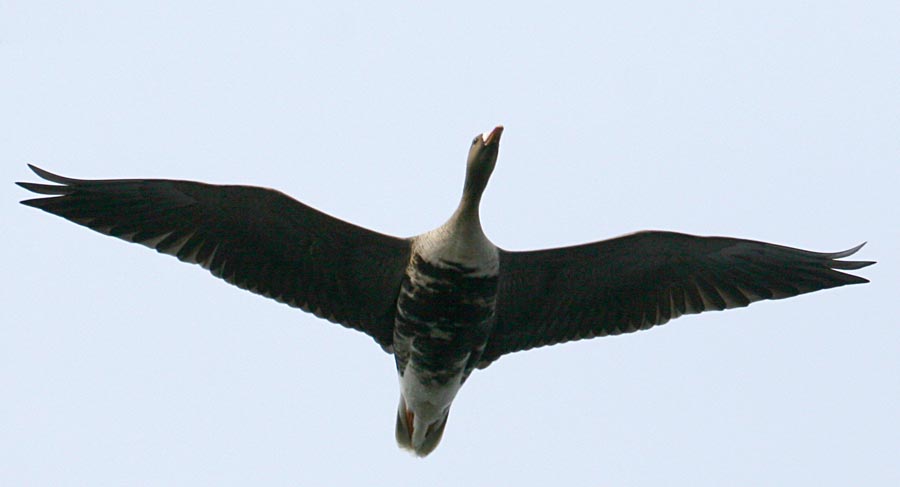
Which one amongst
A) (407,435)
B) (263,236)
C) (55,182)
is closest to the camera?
(55,182)

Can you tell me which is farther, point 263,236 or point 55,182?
point 263,236

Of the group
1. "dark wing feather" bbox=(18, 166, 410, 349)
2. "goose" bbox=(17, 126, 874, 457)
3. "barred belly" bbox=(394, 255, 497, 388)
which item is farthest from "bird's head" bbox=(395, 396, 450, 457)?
"dark wing feather" bbox=(18, 166, 410, 349)

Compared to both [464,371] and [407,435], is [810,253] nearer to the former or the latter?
[464,371]

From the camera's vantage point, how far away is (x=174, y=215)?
10.2 m

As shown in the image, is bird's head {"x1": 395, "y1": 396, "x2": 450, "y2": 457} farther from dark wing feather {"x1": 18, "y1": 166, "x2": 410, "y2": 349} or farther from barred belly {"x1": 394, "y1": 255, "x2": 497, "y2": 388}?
dark wing feather {"x1": 18, "y1": 166, "x2": 410, "y2": 349}

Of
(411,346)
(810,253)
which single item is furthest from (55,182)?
(810,253)

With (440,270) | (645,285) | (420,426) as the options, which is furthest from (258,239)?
(645,285)

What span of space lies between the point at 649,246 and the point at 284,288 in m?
3.18

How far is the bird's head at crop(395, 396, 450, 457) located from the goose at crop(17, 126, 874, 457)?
1.0 inches

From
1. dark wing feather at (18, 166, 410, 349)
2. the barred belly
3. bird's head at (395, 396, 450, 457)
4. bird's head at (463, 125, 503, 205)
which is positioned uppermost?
bird's head at (463, 125, 503, 205)

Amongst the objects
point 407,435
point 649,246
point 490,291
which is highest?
point 649,246

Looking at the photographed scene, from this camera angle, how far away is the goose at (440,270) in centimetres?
991

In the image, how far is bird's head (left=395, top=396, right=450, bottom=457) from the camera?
1112 centimetres

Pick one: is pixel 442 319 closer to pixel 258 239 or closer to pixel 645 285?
pixel 258 239
